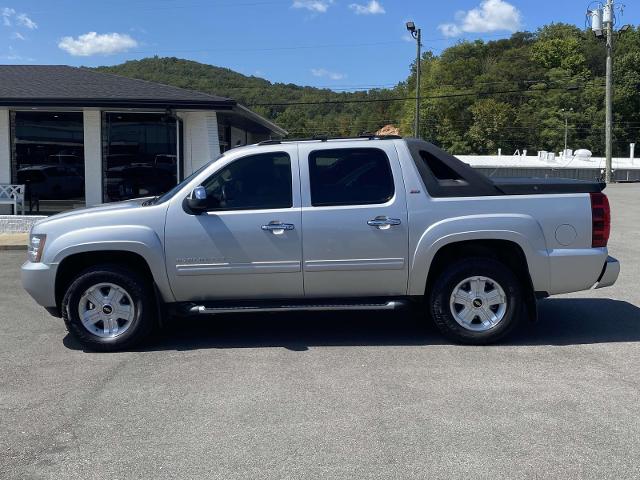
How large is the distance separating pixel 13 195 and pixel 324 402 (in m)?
13.5

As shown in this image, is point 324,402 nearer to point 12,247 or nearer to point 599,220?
point 599,220

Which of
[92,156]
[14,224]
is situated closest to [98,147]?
[92,156]

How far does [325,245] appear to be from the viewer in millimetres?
5879

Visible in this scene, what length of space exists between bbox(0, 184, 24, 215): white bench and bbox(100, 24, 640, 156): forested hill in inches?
2222

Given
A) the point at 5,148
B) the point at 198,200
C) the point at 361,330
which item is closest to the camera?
the point at 198,200

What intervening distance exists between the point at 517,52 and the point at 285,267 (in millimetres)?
108604

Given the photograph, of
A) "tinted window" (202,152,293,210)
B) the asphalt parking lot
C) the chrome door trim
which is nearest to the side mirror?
"tinted window" (202,152,293,210)

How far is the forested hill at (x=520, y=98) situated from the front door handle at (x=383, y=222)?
215ft

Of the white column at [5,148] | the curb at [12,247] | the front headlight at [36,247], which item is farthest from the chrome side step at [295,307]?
the white column at [5,148]

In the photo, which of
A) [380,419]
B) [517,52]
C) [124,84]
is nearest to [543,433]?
[380,419]

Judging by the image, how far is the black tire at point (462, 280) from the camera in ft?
19.6

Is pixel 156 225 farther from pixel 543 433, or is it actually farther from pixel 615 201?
pixel 615 201

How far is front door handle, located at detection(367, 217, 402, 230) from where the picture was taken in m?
5.88

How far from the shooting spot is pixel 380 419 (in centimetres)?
436
